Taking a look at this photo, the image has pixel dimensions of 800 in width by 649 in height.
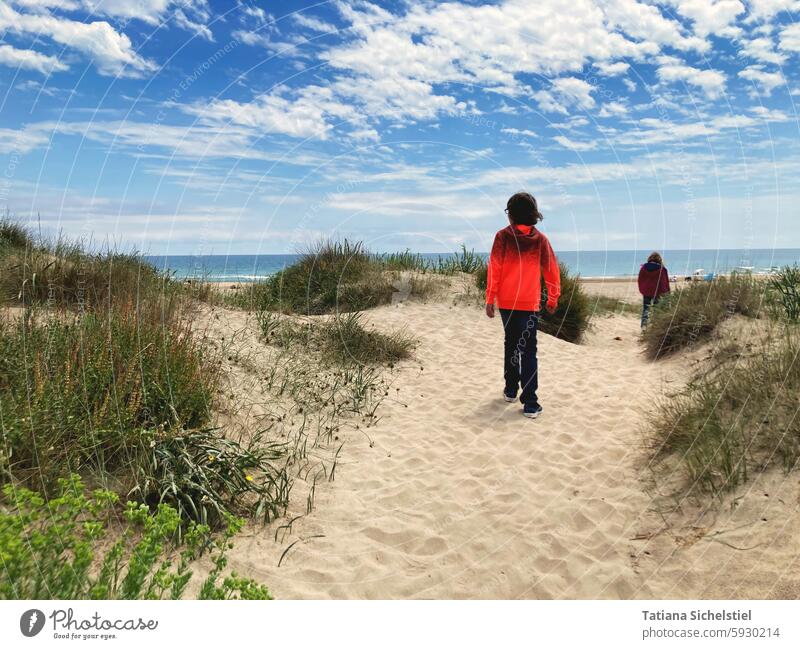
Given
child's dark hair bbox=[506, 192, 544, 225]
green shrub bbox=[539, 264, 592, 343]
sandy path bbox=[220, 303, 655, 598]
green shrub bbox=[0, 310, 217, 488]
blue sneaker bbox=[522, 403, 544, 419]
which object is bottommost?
sandy path bbox=[220, 303, 655, 598]

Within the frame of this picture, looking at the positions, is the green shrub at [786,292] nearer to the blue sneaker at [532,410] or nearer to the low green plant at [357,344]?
the blue sneaker at [532,410]

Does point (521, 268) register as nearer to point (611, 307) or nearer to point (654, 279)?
point (654, 279)

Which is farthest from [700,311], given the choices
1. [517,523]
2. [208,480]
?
[208,480]

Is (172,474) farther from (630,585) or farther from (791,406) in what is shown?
(791,406)

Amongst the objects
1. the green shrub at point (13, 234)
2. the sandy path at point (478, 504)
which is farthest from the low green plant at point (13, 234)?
the sandy path at point (478, 504)

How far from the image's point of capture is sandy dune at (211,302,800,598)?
3.50 metres

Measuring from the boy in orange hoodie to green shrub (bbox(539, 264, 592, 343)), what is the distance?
17.0ft

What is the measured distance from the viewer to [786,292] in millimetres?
7617

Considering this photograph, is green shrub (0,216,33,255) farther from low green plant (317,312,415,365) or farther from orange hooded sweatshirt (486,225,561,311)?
orange hooded sweatshirt (486,225,561,311)

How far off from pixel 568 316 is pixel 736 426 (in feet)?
26.6

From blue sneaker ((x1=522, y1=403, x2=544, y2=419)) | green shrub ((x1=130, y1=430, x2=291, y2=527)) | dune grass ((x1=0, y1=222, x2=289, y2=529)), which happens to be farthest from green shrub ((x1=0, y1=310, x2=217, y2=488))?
blue sneaker ((x1=522, y1=403, x2=544, y2=419))

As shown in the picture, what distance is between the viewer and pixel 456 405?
7.29m

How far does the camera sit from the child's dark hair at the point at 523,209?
6473 millimetres
